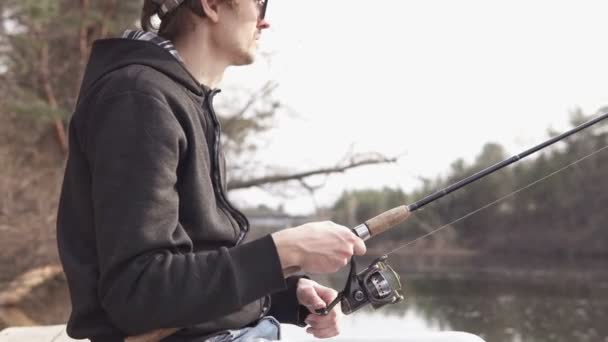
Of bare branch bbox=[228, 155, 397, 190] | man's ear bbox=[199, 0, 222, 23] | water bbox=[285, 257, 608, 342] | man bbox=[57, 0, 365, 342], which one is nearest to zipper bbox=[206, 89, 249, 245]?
man bbox=[57, 0, 365, 342]

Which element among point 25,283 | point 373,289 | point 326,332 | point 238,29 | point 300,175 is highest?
point 238,29

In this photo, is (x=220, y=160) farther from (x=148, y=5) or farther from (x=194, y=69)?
(x=148, y=5)

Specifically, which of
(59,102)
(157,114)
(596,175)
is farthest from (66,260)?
(596,175)

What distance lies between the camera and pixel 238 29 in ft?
4.12

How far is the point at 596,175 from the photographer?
19.2m

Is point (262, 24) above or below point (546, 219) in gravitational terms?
above

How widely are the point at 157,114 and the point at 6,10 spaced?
7.11m

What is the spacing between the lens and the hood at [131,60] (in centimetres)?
112

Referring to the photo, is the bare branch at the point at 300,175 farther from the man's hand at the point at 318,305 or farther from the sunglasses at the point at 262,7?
the sunglasses at the point at 262,7

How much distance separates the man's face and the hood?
0.10m

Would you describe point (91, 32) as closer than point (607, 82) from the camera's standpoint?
Yes

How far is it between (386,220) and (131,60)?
0.58 meters

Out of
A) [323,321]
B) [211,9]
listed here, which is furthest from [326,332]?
[211,9]

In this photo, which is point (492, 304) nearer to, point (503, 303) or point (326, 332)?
point (503, 303)
